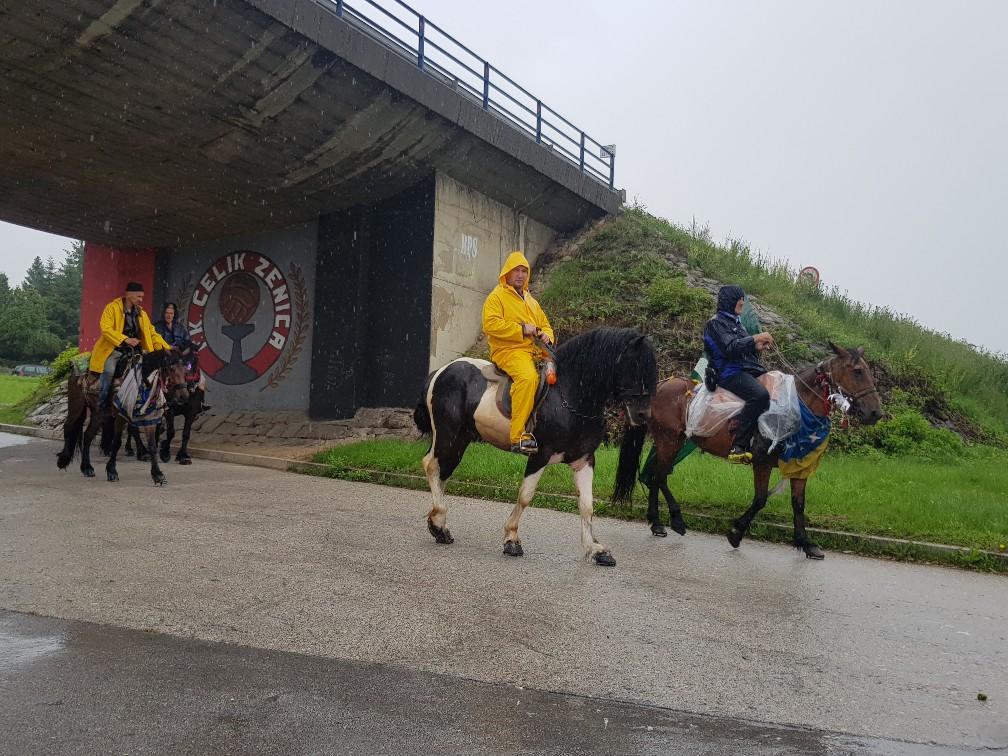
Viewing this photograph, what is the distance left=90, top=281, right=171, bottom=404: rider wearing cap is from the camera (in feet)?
33.7

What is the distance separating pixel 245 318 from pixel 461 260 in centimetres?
576

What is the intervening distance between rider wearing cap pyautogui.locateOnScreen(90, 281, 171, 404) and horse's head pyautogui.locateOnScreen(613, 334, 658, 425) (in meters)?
6.83

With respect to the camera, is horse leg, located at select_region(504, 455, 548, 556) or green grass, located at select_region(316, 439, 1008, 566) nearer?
horse leg, located at select_region(504, 455, 548, 556)

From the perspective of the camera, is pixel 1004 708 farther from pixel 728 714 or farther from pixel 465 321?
pixel 465 321

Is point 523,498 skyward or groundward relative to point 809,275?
groundward

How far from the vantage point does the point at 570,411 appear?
674 centimetres

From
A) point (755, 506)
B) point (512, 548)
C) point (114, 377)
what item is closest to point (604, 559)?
point (512, 548)

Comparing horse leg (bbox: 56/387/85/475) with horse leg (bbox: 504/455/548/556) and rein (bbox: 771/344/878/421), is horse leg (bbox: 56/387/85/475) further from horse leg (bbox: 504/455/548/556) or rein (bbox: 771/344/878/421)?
rein (bbox: 771/344/878/421)

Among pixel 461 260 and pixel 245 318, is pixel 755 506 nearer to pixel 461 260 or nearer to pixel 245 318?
pixel 461 260

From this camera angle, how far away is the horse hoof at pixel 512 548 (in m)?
6.69

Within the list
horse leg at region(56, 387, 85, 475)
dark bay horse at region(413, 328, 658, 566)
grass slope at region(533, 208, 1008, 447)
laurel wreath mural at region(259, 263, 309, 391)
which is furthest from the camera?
laurel wreath mural at region(259, 263, 309, 391)

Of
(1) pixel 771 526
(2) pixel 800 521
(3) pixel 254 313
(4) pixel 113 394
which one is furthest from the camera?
(3) pixel 254 313

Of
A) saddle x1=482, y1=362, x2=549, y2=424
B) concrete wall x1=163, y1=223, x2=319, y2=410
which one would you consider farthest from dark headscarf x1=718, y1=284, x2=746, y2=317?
concrete wall x1=163, y1=223, x2=319, y2=410

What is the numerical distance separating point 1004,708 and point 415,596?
334cm
